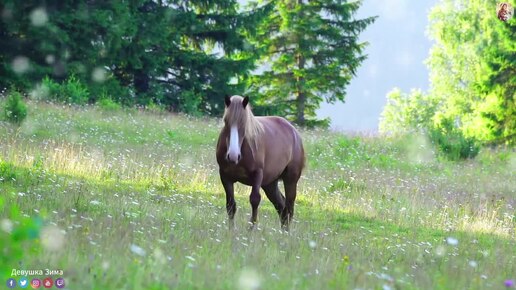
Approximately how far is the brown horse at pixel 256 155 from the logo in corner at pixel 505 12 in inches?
1047

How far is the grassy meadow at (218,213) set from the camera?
612cm

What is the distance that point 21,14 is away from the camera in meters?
28.4

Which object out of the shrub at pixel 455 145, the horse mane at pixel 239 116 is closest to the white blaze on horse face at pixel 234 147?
the horse mane at pixel 239 116

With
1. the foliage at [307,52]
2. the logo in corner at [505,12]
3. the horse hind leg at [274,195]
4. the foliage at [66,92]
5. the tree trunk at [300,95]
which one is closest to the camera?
the horse hind leg at [274,195]

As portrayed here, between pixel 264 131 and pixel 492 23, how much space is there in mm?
41753

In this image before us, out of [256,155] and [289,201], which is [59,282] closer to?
[256,155]

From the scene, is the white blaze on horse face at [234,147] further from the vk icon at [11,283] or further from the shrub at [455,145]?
the shrub at [455,145]

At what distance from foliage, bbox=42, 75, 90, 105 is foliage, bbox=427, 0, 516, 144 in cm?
2001

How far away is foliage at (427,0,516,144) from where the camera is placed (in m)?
36.9

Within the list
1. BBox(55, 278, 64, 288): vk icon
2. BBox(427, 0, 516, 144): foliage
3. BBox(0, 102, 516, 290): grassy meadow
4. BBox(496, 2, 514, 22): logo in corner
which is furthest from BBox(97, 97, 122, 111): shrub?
BBox(55, 278, 64, 288): vk icon

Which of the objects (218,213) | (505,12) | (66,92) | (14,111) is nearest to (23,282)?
(218,213)

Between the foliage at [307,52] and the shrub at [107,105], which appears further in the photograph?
the foliage at [307,52]

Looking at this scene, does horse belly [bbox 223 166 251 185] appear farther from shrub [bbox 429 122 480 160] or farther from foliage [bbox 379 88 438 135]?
foliage [bbox 379 88 438 135]

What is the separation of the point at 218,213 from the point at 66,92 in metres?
17.2
